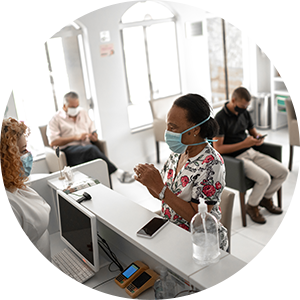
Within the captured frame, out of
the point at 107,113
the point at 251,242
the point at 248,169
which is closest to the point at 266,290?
the point at 251,242

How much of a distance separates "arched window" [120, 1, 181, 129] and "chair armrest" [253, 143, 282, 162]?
2255 millimetres

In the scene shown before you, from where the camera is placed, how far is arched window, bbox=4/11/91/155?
4457 millimetres

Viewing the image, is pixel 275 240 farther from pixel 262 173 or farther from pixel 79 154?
pixel 79 154

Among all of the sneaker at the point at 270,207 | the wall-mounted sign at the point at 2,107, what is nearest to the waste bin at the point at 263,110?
the sneaker at the point at 270,207

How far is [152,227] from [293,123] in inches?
138

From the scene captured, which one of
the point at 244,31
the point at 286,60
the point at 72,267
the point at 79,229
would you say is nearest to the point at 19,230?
the point at 79,229

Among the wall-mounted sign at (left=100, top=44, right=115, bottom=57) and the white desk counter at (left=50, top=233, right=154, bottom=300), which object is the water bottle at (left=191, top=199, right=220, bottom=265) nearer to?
the white desk counter at (left=50, top=233, right=154, bottom=300)

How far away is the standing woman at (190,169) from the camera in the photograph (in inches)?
66.9

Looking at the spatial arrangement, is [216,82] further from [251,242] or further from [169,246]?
[169,246]

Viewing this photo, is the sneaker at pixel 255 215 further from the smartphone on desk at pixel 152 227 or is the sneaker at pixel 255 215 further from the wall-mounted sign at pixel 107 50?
the wall-mounted sign at pixel 107 50

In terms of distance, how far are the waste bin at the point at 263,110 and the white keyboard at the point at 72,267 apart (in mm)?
4991

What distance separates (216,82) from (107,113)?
2284 mm

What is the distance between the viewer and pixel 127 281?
175cm

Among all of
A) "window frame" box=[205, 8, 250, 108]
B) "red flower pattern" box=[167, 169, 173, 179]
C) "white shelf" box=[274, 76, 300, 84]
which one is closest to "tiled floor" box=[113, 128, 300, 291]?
"red flower pattern" box=[167, 169, 173, 179]
